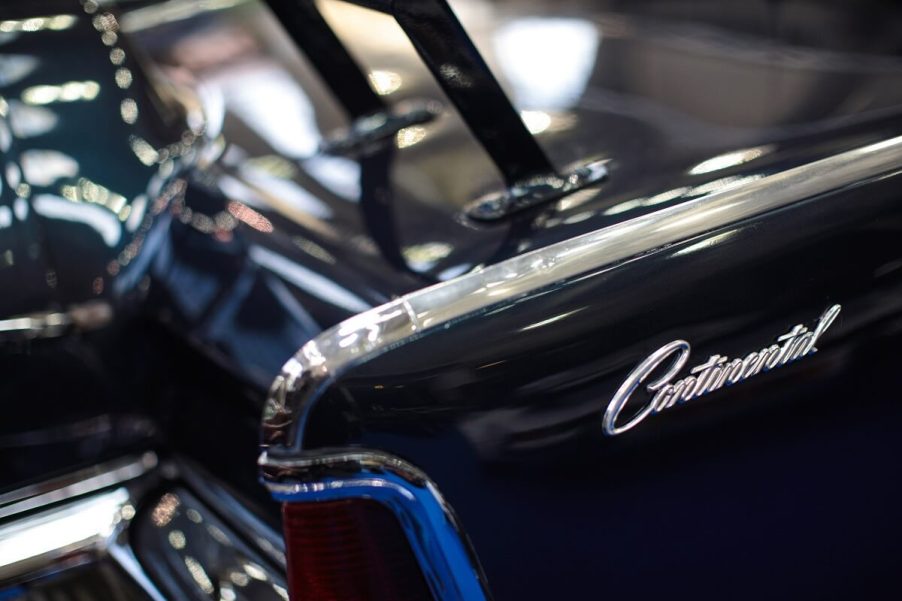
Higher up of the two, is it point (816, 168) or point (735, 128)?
point (735, 128)

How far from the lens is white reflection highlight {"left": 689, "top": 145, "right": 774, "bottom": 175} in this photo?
3.48ft

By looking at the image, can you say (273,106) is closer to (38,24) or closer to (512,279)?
(38,24)

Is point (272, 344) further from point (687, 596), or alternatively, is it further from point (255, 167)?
point (687, 596)

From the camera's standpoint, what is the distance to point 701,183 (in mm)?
1020

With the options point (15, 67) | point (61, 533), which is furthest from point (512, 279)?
point (15, 67)

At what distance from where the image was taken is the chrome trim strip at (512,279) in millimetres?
817

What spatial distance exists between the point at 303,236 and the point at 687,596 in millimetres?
537

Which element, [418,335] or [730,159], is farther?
[730,159]

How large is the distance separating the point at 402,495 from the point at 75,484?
1.85 ft

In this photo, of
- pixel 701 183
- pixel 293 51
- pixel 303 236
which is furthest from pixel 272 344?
pixel 293 51

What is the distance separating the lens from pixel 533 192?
1.08 metres

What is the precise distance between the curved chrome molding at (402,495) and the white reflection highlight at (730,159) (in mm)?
462

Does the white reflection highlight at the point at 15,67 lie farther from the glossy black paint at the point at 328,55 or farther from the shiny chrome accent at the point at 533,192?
the shiny chrome accent at the point at 533,192

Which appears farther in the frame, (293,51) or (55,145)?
(293,51)
